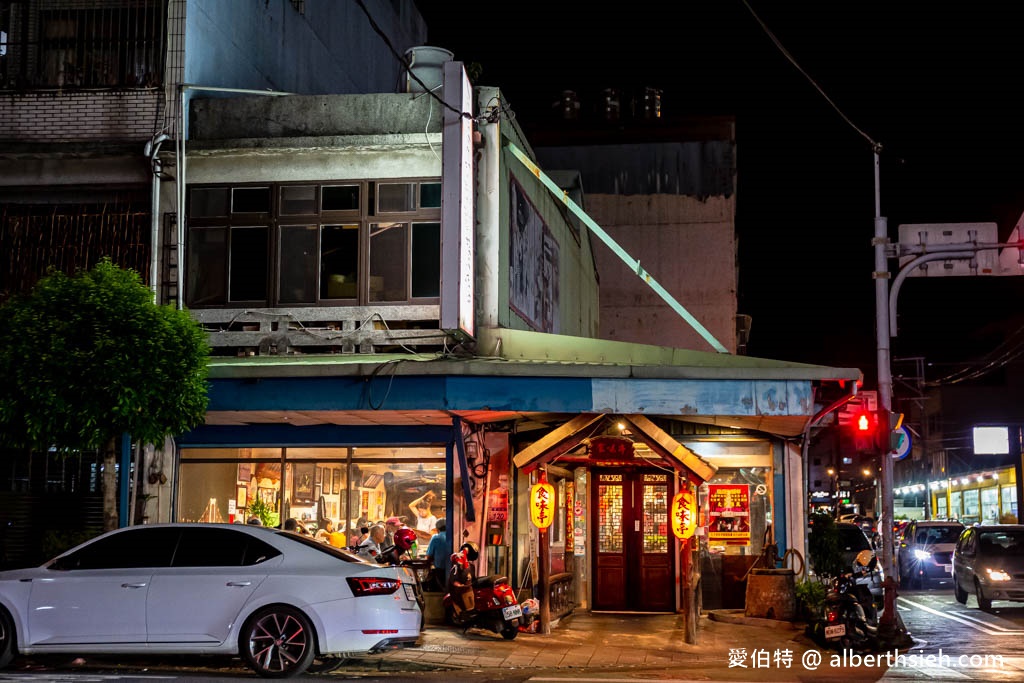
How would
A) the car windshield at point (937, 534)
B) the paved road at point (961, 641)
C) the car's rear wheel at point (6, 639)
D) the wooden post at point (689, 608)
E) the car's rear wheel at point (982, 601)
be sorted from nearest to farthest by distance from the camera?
the car's rear wheel at point (6, 639)
the paved road at point (961, 641)
the wooden post at point (689, 608)
the car's rear wheel at point (982, 601)
the car windshield at point (937, 534)

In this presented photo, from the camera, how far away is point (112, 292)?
1323 cm

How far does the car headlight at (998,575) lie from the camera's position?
2045cm

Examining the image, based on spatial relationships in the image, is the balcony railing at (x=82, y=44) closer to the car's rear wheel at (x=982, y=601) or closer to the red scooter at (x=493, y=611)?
the red scooter at (x=493, y=611)

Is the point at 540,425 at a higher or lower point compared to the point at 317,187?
lower

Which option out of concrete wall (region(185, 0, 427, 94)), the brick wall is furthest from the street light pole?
the brick wall

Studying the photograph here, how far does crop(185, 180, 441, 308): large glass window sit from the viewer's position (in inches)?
615

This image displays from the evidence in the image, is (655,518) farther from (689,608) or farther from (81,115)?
(81,115)

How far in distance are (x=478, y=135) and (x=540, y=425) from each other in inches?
196

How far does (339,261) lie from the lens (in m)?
15.8

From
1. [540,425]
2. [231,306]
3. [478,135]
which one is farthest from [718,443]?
[231,306]

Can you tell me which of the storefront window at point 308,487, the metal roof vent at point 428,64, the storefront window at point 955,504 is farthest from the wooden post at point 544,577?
the storefront window at point 955,504

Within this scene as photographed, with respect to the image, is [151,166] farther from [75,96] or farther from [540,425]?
[540,425]

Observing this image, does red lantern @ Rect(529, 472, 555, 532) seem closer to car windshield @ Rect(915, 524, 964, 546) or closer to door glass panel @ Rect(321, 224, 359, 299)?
door glass panel @ Rect(321, 224, 359, 299)

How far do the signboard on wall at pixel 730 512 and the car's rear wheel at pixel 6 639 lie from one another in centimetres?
1211
